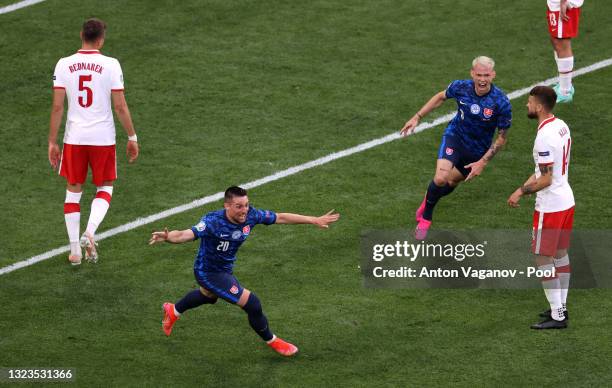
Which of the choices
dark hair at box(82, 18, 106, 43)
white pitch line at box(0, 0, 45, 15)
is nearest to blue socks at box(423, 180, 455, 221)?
dark hair at box(82, 18, 106, 43)

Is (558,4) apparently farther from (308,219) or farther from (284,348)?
(284,348)

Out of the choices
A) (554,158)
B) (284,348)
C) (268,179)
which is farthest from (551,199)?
(268,179)

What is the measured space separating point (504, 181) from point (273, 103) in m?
3.47

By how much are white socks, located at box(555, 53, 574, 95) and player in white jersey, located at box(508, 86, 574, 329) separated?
4846 millimetres

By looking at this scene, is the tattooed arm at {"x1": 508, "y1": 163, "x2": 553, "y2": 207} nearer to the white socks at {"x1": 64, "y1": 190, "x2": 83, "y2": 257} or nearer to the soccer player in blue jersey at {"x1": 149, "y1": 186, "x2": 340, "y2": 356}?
the soccer player in blue jersey at {"x1": 149, "y1": 186, "x2": 340, "y2": 356}

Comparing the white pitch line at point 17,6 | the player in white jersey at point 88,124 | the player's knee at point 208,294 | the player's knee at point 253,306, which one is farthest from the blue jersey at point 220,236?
the white pitch line at point 17,6

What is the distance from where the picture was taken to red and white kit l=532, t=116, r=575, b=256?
11.3 meters

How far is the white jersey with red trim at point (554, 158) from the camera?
36.9 ft

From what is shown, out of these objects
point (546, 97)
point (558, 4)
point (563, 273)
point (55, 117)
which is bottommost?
point (563, 273)

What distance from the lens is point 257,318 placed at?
1102 centimetres

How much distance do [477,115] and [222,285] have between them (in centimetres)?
378

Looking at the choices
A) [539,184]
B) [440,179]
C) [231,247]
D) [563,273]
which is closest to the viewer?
[231,247]

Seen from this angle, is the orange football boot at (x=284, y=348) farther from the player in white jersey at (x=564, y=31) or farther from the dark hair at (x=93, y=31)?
the player in white jersey at (x=564, y=31)

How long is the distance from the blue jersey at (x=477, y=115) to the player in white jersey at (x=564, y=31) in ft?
10.6
